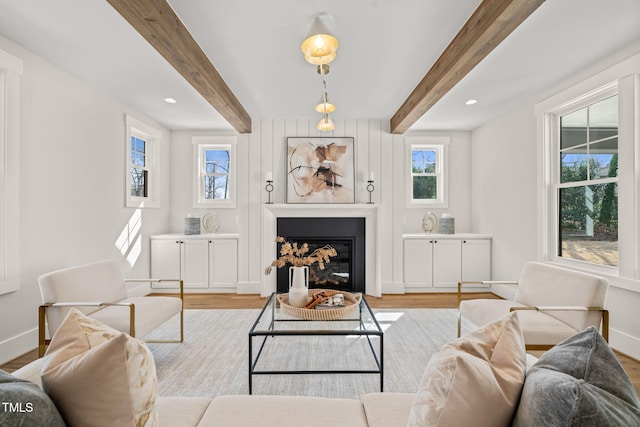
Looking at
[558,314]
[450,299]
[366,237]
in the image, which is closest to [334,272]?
[366,237]

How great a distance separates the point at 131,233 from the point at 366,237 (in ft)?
10.4

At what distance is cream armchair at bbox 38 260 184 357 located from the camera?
6.81 feet

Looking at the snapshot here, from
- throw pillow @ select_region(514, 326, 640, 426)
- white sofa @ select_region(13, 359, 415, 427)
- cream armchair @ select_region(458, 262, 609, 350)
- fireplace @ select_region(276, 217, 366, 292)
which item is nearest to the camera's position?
throw pillow @ select_region(514, 326, 640, 426)

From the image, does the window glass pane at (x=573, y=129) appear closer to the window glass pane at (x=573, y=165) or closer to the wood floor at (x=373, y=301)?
the window glass pane at (x=573, y=165)

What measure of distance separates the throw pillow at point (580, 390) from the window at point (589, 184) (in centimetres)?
284

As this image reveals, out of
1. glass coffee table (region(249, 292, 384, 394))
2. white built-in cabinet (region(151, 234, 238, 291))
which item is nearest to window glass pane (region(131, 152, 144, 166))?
white built-in cabinet (region(151, 234, 238, 291))

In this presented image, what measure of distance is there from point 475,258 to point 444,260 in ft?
1.54

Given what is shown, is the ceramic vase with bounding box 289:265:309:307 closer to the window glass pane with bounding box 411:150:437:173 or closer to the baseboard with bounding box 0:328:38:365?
the baseboard with bounding box 0:328:38:365

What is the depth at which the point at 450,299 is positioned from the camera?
424cm

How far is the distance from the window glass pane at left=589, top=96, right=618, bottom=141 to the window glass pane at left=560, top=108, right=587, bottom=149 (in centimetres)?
8

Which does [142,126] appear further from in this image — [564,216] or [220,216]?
→ [564,216]

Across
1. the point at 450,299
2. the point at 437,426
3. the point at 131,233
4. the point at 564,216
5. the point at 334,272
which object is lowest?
the point at 450,299

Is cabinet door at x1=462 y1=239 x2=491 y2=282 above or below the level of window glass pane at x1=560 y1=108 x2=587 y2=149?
below

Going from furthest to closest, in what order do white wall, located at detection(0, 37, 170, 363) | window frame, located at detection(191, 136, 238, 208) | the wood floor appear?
window frame, located at detection(191, 136, 238, 208) < the wood floor < white wall, located at detection(0, 37, 170, 363)
